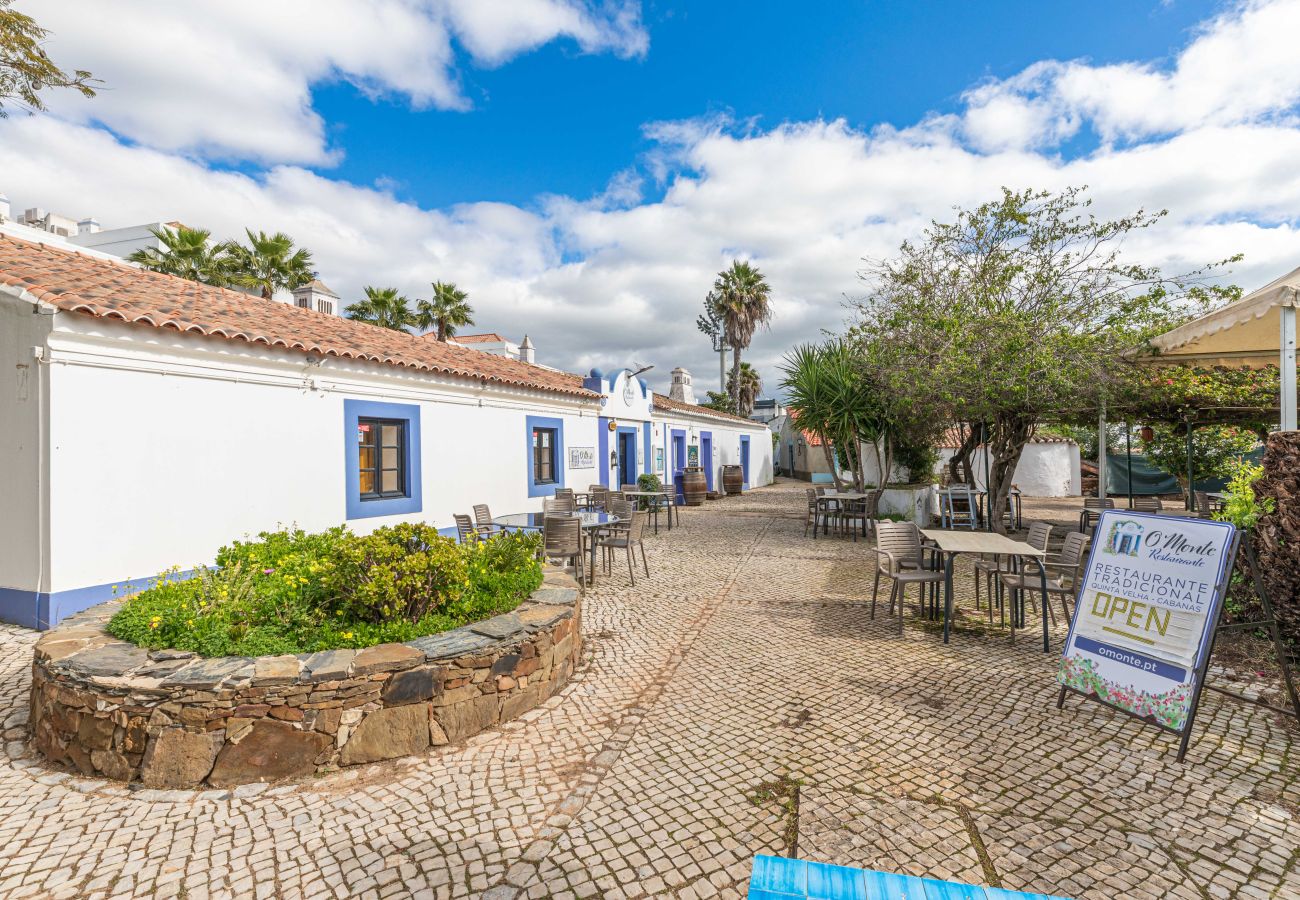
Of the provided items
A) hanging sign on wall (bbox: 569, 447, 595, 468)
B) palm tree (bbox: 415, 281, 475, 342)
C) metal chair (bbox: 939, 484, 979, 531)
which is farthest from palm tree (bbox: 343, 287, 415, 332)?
metal chair (bbox: 939, 484, 979, 531)

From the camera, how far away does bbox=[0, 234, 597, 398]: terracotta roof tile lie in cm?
524

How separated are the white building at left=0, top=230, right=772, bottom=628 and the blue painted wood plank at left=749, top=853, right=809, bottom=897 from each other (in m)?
6.44

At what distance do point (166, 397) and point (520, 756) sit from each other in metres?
5.29

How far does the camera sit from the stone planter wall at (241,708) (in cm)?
297

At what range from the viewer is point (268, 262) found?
607 inches

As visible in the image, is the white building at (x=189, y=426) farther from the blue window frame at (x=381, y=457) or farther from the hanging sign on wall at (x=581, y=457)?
the hanging sign on wall at (x=581, y=457)

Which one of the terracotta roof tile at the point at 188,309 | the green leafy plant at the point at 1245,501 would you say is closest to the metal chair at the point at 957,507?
the green leafy plant at the point at 1245,501

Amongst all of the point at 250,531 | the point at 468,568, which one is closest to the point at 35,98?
the point at 250,531

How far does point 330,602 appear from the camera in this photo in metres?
4.01

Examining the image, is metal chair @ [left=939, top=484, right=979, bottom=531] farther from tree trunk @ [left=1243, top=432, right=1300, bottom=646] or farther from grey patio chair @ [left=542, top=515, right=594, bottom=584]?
grey patio chair @ [left=542, top=515, right=594, bottom=584]

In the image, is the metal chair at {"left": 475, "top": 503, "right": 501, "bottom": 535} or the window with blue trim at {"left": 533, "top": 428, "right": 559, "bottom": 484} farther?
the window with blue trim at {"left": 533, "top": 428, "right": 559, "bottom": 484}

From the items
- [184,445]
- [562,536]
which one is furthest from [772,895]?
[184,445]

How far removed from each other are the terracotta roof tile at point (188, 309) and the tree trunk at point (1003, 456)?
8.78 meters

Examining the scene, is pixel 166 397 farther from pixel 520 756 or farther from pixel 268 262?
pixel 268 262
